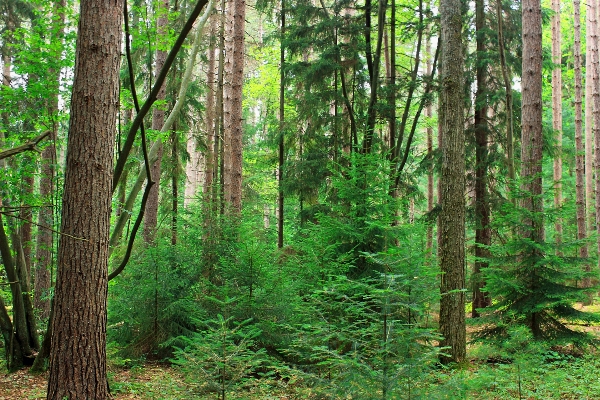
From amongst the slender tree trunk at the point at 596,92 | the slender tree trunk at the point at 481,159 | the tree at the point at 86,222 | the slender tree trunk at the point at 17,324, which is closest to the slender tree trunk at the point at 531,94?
the slender tree trunk at the point at 481,159

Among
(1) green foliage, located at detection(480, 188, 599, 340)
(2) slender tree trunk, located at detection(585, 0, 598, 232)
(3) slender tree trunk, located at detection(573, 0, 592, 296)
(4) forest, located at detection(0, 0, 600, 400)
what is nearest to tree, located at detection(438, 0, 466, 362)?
(4) forest, located at detection(0, 0, 600, 400)

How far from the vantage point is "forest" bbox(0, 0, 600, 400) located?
4258mm

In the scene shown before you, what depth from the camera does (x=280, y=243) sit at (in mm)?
15297

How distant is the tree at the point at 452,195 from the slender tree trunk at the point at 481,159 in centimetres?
459

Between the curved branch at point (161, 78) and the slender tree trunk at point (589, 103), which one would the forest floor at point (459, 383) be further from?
the slender tree trunk at point (589, 103)

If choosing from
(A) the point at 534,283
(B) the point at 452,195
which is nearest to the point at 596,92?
(A) the point at 534,283

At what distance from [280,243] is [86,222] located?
11.0m

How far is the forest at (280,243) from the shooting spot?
4.26 metres

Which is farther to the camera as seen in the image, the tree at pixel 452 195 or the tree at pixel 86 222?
the tree at pixel 452 195

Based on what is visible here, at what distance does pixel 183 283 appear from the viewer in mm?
8055

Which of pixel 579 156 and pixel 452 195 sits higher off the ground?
pixel 579 156

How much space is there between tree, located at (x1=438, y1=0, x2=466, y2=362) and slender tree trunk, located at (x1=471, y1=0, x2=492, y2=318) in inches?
181

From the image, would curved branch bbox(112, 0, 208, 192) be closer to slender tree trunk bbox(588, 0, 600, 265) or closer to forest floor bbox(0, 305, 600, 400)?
forest floor bbox(0, 305, 600, 400)

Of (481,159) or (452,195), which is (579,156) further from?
(452,195)
